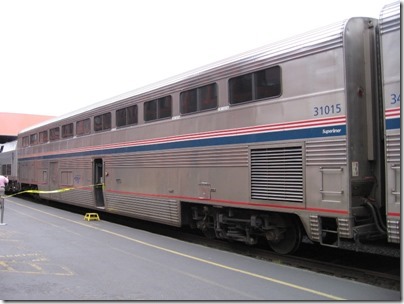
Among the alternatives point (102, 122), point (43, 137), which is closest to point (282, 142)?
point (102, 122)

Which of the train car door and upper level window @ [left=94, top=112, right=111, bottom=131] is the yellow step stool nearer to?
upper level window @ [left=94, top=112, right=111, bottom=131]

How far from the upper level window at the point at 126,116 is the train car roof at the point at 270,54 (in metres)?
1.23

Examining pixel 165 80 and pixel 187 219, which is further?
pixel 165 80

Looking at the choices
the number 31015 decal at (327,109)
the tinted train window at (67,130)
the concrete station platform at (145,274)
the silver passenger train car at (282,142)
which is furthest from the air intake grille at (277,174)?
the tinted train window at (67,130)

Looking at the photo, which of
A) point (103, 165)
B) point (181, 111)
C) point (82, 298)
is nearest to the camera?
point (82, 298)

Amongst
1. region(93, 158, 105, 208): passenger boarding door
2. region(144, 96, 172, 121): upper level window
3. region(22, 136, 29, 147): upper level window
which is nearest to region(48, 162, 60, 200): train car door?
region(93, 158, 105, 208): passenger boarding door

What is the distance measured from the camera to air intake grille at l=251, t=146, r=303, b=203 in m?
6.39

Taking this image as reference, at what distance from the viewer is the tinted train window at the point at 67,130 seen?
48.1ft

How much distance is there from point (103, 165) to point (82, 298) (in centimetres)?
765

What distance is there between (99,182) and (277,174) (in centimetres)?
744

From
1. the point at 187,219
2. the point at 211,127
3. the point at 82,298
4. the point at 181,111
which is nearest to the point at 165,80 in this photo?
the point at 181,111

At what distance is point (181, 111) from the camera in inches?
352

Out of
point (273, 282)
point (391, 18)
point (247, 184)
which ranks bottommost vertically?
point (273, 282)

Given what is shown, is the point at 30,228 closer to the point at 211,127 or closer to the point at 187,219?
the point at 187,219
